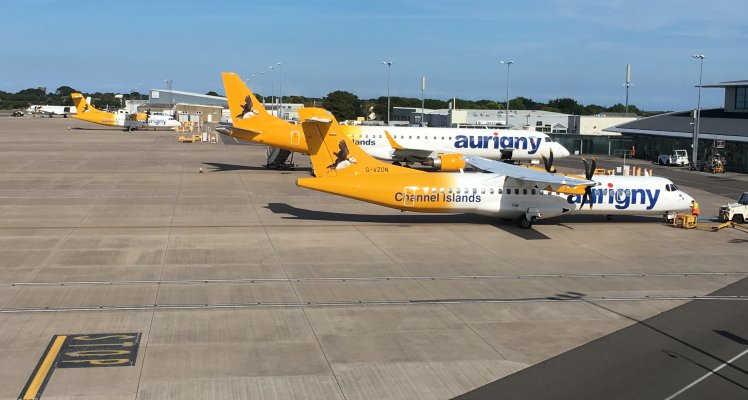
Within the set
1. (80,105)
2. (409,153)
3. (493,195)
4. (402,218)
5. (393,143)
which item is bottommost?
(402,218)

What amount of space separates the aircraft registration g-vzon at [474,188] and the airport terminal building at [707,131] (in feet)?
126

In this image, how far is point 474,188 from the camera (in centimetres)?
3616

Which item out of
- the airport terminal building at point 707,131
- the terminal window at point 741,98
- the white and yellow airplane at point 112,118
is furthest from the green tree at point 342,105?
the terminal window at point 741,98

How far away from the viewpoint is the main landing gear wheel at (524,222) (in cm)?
3688

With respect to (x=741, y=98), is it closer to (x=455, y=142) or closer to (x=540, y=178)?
(x=455, y=142)

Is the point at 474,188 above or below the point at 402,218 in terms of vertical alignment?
above

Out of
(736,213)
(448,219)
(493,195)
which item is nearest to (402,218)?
(448,219)

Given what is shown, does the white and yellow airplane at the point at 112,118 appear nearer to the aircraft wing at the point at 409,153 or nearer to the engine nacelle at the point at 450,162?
the aircraft wing at the point at 409,153

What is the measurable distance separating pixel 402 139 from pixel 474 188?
28.9 metres

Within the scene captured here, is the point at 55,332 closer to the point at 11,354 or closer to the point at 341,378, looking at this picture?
the point at 11,354

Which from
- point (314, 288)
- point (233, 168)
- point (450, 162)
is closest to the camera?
point (314, 288)

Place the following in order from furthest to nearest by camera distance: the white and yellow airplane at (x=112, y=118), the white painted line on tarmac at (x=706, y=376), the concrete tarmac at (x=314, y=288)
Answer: the white and yellow airplane at (x=112, y=118) < the concrete tarmac at (x=314, y=288) < the white painted line on tarmac at (x=706, y=376)

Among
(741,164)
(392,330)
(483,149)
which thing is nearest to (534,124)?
(741,164)

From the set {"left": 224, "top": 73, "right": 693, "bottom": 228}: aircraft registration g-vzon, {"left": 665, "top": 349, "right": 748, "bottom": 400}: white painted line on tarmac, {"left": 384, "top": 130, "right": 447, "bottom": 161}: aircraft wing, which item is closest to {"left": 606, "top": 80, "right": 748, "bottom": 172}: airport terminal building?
{"left": 384, "top": 130, "right": 447, "bottom": 161}: aircraft wing
